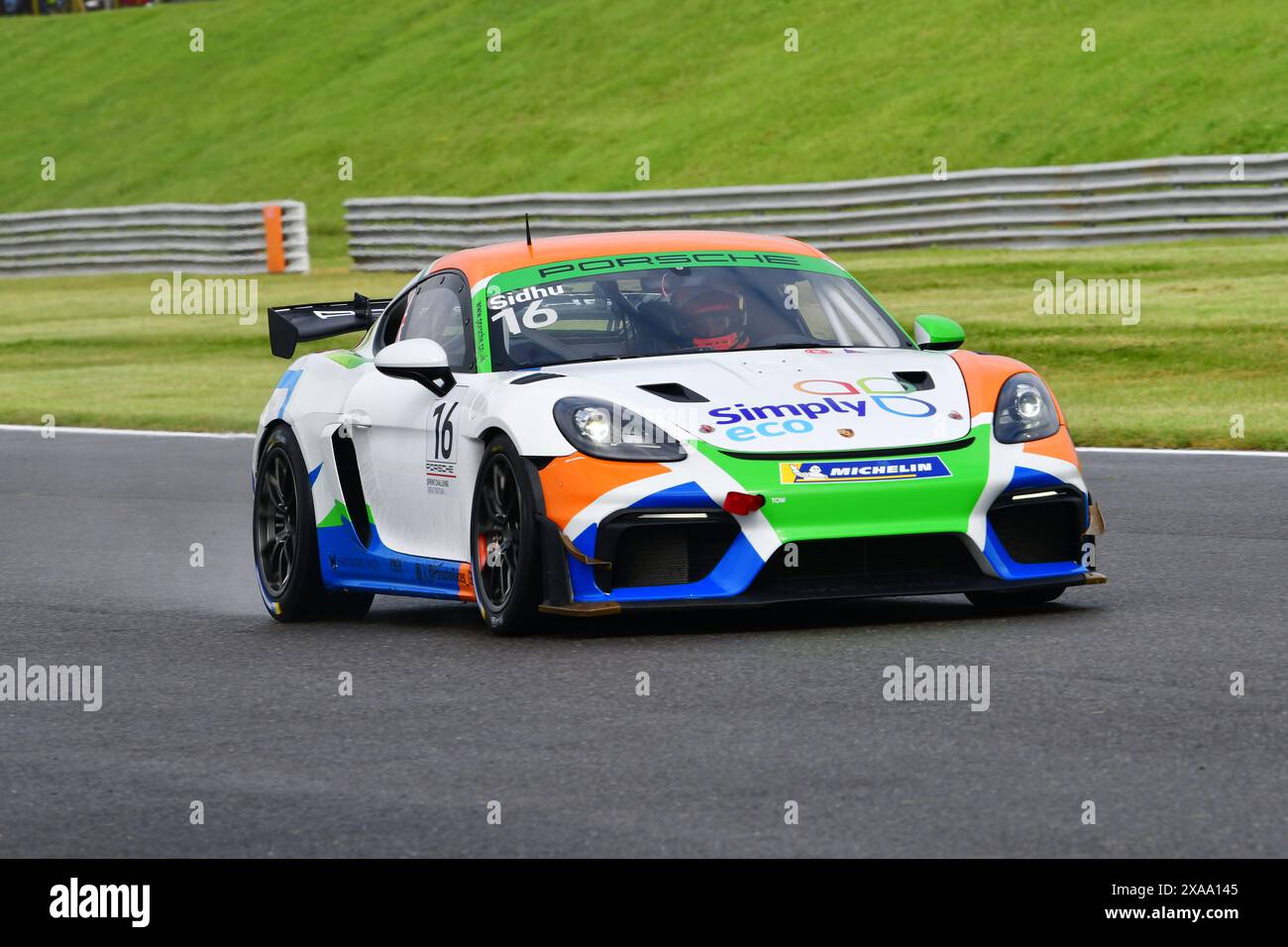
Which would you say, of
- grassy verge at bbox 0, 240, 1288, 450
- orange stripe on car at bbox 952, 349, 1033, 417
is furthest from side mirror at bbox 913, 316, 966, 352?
grassy verge at bbox 0, 240, 1288, 450

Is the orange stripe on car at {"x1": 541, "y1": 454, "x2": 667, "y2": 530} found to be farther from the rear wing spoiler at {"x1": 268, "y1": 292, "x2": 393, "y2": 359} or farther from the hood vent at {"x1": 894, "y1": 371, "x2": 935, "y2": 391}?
the rear wing spoiler at {"x1": 268, "y1": 292, "x2": 393, "y2": 359}

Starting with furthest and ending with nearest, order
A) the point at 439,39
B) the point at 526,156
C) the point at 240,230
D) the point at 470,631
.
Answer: the point at 439,39
the point at 526,156
the point at 240,230
the point at 470,631

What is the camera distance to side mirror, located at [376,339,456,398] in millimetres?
8078

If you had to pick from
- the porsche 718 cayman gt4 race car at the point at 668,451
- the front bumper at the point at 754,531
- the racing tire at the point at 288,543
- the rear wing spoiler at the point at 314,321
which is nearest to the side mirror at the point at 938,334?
the porsche 718 cayman gt4 race car at the point at 668,451

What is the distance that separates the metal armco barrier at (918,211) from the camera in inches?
960

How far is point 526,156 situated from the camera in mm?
39750

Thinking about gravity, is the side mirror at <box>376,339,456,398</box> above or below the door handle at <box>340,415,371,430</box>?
above

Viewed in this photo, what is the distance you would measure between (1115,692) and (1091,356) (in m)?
13.3

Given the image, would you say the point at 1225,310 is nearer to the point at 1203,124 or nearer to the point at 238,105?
the point at 1203,124

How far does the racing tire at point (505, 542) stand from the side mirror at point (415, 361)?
15.6 inches

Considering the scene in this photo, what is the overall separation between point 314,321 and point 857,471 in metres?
3.04

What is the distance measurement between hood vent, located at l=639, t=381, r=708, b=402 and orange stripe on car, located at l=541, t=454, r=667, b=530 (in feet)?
1.00

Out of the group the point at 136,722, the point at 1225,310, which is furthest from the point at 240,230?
the point at 136,722

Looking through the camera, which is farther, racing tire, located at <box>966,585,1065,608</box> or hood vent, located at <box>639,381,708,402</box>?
racing tire, located at <box>966,585,1065,608</box>
